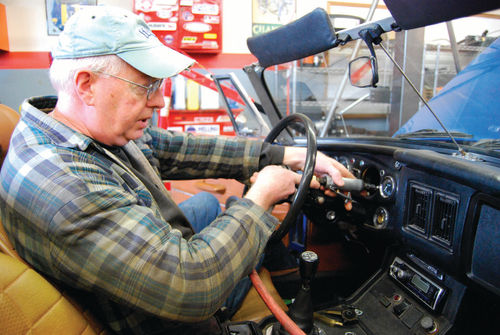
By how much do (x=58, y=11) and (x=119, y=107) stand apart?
4.25 meters

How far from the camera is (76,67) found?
0.87 m

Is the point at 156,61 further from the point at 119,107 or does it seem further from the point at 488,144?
the point at 488,144

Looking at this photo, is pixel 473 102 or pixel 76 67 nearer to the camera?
pixel 76 67

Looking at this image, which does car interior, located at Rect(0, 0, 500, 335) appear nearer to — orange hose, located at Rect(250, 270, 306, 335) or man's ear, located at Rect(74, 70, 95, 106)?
orange hose, located at Rect(250, 270, 306, 335)

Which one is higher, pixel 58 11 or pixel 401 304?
pixel 58 11

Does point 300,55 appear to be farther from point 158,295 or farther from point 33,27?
point 33,27

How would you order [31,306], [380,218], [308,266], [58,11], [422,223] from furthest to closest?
[58,11] → [380,218] → [422,223] → [308,266] → [31,306]

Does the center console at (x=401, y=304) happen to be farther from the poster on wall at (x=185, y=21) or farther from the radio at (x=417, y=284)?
the poster on wall at (x=185, y=21)

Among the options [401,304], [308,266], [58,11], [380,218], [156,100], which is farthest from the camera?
[58,11]

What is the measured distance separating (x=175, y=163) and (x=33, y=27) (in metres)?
3.89

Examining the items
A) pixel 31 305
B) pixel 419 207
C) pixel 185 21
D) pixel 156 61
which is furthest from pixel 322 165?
pixel 185 21

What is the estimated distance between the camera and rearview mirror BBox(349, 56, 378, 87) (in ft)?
4.17

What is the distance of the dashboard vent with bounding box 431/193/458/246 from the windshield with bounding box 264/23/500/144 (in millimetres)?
281

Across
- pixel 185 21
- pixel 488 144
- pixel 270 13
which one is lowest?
pixel 488 144
